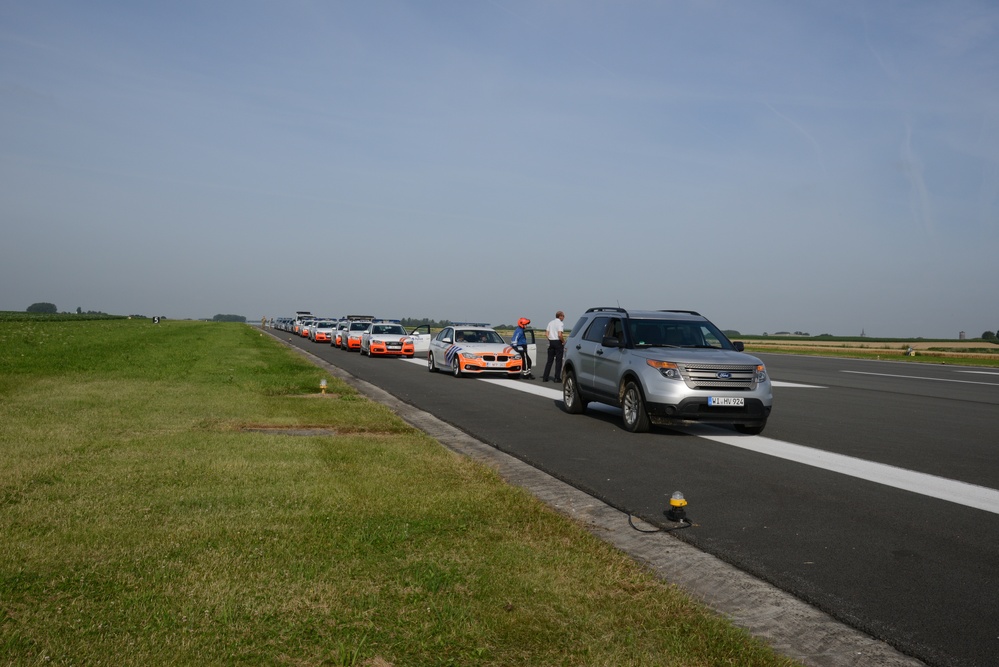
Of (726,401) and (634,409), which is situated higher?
(726,401)

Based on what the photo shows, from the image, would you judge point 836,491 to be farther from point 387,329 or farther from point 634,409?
point 387,329

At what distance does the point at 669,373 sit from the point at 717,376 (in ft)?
2.13

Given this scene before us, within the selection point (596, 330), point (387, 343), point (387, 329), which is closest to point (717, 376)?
point (596, 330)

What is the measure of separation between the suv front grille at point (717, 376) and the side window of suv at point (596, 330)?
2.50 meters

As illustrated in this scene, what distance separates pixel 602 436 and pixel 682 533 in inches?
210

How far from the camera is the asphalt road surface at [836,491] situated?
473 cm

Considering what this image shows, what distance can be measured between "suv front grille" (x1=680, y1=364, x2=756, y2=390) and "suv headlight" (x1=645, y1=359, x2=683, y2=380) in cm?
7

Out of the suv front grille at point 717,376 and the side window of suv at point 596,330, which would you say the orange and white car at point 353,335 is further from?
the suv front grille at point 717,376

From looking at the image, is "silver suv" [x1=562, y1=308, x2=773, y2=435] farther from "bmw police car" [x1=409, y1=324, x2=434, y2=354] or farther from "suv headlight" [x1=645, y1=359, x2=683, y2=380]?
"bmw police car" [x1=409, y1=324, x2=434, y2=354]

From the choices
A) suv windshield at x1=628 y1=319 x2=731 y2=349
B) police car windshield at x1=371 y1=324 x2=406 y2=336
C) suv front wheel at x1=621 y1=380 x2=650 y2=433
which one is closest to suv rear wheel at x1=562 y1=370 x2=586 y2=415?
suv windshield at x1=628 y1=319 x2=731 y2=349

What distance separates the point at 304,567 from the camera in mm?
4805

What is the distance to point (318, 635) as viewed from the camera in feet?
12.7

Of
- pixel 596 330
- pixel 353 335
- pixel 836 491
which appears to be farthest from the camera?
pixel 353 335

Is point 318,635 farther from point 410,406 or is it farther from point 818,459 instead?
point 410,406
